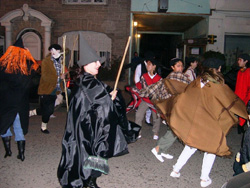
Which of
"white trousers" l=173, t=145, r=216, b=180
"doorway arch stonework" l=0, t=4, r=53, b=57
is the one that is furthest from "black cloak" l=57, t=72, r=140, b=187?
"doorway arch stonework" l=0, t=4, r=53, b=57

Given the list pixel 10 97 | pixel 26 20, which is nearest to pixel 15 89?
pixel 10 97

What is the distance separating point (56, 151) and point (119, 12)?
10917 millimetres

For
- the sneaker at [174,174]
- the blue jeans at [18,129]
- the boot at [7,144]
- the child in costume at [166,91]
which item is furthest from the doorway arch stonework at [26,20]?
the sneaker at [174,174]

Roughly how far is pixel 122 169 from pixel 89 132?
4.72 ft

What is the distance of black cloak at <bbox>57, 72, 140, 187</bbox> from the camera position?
2975mm

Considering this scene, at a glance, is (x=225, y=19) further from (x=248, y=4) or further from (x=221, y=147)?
(x=221, y=147)

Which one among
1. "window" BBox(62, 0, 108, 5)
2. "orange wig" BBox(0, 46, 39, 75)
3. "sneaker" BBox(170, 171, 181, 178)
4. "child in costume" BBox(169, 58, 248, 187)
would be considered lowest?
"sneaker" BBox(170, 171, 181, 178)

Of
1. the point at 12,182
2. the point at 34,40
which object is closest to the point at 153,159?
the point at 12,182

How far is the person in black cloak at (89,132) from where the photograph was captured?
296 cm

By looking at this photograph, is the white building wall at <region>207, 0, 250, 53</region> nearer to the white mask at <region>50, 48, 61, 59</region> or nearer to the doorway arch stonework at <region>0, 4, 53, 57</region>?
the doorway arch stonework at <region>0, 4, 53, 57</region>

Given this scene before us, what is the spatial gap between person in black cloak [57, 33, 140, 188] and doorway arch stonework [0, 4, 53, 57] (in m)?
12.2

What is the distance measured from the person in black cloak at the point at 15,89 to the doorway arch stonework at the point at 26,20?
10.8 metres

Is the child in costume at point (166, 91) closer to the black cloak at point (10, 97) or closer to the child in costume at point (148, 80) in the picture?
the child in costume at point (148, 80)

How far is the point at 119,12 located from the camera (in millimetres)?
14258
